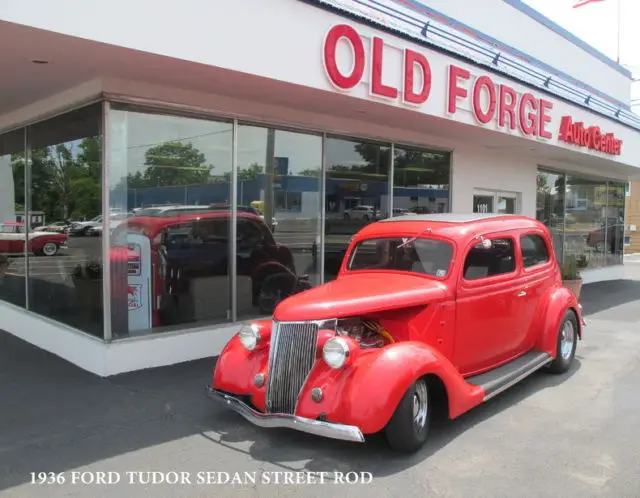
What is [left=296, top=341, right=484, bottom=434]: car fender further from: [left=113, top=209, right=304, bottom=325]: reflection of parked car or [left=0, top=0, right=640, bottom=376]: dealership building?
[left=113, top=209, right=304, bottom=325]: reflection of parked car

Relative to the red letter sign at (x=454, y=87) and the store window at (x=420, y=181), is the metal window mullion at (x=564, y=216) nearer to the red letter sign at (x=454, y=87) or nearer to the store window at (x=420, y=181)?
the store window at (x=420, y=181)

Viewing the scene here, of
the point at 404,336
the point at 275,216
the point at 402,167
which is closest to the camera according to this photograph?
the point at 404,336

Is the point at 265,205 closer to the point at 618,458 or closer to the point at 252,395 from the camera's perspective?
the point at 252,395

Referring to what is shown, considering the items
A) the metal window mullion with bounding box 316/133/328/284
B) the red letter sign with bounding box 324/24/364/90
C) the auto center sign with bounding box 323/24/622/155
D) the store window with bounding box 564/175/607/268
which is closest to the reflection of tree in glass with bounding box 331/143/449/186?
the metal window mullion with bounding box 316/133/328/284

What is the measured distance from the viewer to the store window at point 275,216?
280 inches

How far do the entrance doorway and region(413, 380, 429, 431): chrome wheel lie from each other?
728 cm

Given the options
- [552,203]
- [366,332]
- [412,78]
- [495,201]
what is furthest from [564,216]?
[366,332]

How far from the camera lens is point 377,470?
→ 3.76m

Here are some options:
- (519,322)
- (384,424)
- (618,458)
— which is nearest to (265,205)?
(519,322)

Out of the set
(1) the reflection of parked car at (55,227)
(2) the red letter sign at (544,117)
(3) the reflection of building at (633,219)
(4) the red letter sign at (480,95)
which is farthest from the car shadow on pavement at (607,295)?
(3) the reflection of building at (633,219)

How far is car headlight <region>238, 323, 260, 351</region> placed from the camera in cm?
445

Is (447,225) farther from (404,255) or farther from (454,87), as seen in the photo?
(454,87)

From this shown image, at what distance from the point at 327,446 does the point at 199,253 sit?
3.42 meters

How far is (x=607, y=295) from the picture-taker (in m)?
12.2
